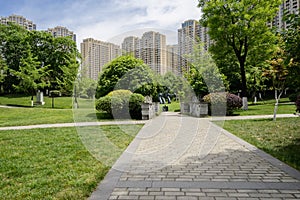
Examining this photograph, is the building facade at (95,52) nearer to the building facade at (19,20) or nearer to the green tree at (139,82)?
the green tree at (139,82)

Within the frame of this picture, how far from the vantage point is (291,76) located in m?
5.31

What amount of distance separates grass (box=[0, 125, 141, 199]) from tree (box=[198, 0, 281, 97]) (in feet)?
47.5

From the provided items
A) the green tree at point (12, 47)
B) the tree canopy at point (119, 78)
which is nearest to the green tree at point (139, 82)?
the tree canopy at point (119, 78)

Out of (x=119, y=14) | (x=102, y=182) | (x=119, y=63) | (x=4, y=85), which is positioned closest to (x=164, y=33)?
(x=119, y=14)

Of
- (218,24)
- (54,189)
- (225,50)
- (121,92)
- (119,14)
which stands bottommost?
(54,189)

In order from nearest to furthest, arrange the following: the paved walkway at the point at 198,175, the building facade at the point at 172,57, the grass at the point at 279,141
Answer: the paved walkway at the point at 198,175
the grass at the point at 279,141
the building facade at the point at 172,57

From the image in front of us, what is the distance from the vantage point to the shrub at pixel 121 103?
1183 centimetres

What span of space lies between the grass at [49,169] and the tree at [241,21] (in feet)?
47.5

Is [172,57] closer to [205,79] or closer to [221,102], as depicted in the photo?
[221,102]

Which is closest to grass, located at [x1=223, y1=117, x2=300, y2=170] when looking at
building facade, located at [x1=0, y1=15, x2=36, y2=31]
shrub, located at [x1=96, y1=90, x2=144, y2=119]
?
shrub, located at [x1=96, y1=90, x2=144, y2=119]

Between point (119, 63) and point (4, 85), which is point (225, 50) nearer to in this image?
point (119, 63)

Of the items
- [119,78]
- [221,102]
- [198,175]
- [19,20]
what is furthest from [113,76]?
[19,20]

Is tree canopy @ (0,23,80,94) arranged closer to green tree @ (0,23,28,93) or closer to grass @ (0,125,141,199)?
green tree @ (0,23,28,93)

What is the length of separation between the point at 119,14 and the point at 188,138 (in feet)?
13.3
